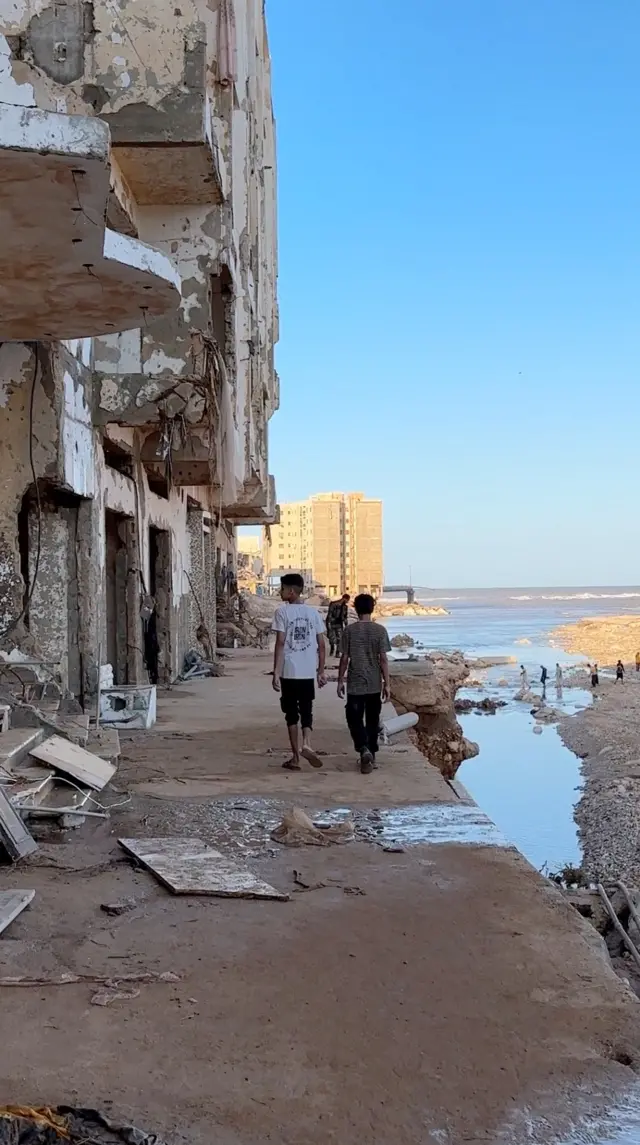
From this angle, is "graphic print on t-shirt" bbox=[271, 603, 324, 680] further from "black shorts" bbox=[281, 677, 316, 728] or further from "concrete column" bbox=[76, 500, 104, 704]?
"concrete column" bbox=[76, 500, 104, 704]

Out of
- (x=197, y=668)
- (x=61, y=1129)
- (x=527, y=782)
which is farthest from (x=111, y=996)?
(x=527, y=782)

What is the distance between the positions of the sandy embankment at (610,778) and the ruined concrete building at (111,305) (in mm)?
6651

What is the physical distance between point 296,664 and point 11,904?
394 cm

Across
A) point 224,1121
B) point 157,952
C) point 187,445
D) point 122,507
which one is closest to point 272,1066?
point 224,1121

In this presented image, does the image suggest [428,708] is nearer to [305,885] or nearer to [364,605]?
[364,605]

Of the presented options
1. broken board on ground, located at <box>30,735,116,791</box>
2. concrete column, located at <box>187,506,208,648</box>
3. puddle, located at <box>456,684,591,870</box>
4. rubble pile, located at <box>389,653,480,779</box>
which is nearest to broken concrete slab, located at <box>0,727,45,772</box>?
broken board on ground, located at <box>30,735,116,791</box>

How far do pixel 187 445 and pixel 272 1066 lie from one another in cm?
1066

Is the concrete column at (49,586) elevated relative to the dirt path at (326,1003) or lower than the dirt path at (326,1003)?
elevated

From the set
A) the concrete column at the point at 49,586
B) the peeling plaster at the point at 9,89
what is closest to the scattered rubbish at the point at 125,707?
the concrete column at the point at 49,586

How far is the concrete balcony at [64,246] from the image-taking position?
4074 mm

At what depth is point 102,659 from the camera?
1043 centimetres

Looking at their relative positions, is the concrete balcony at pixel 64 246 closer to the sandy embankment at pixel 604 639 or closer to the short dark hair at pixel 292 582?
the short dark hair at pixel 292 582

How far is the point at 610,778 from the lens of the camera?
723 inches

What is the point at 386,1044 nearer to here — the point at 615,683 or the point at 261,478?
the point at 261,478
